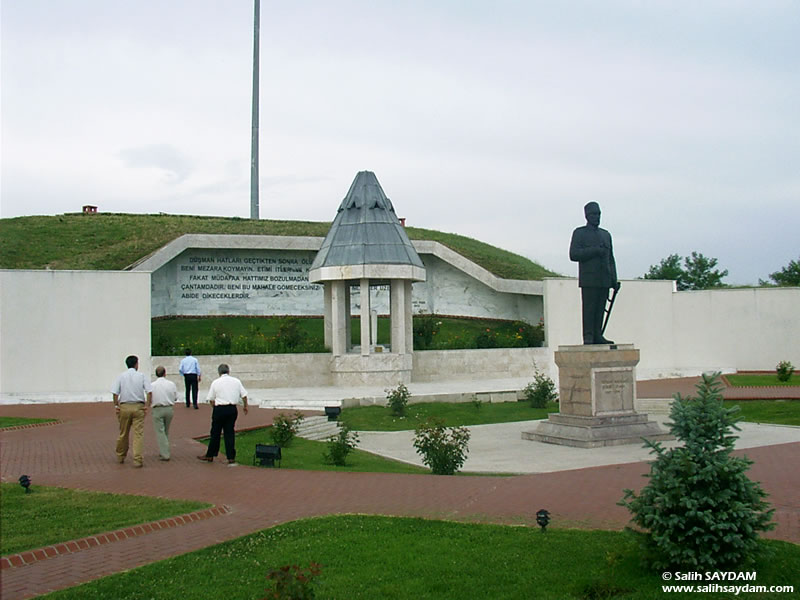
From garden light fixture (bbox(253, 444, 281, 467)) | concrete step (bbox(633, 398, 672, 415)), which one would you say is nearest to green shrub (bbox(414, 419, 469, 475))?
garden light fixture (bbox(253, 444, 281, 467))

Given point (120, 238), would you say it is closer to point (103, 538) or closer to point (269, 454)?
point (269, 454)

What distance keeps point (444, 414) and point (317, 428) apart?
3557 mm

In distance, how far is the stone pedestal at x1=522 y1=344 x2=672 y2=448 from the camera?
45.4 feet

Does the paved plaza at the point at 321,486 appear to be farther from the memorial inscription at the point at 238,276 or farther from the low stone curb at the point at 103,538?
the memorial inscription at the point at 238,276

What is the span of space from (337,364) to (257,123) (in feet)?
71.8

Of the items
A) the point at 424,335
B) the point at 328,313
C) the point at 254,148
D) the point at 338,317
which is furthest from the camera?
the point at 254,148

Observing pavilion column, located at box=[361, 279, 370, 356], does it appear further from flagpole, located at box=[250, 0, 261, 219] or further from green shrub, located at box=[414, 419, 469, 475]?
flagpole, located at box=[250, 0, 261, 219]

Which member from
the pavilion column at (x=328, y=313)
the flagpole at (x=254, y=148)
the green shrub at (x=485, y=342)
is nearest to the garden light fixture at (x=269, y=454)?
the pavilion column at (x=328, y=313)

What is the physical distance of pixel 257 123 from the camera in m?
41.7

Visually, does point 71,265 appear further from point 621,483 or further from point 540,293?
point 621,483

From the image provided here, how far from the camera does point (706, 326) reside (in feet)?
94.6

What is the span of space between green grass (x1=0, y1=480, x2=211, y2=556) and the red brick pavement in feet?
1.29

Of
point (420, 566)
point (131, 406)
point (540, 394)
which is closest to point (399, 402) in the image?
point (540, 394)

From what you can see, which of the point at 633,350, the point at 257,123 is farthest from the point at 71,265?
the point at 633,350
